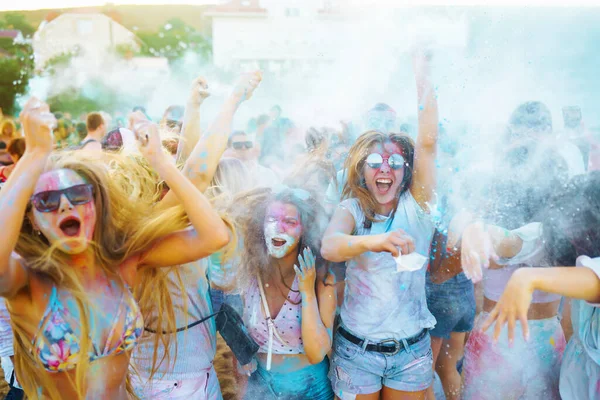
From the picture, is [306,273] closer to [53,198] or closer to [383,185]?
[383,185]

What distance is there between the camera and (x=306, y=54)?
2.42 m

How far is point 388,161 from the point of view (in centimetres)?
191

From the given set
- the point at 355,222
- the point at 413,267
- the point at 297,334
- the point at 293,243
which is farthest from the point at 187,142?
the point at 413,267

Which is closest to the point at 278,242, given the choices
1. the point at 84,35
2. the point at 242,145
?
the point at 242,145

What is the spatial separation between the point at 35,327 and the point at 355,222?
1159 mm

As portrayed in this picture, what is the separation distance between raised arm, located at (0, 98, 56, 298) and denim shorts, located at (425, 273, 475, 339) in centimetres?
163


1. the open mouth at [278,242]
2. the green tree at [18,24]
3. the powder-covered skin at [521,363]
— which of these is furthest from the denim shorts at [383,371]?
the green tree at [18,24]

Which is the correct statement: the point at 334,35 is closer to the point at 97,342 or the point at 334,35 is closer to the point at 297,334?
the point at 297,334

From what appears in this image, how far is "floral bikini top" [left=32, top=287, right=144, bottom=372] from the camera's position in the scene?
54.5 inches

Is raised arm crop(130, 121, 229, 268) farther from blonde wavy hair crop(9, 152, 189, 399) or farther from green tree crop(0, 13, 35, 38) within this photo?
green tree crop(0, 13, 35, 38)

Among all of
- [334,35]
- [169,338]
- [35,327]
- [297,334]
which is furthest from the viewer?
[334,35]

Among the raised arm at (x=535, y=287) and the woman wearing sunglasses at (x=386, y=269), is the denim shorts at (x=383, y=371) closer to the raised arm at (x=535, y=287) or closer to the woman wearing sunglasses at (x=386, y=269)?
the woman wearing sunglasses at (x=386, y=269)

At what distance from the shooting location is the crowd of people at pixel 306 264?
142 centimetres

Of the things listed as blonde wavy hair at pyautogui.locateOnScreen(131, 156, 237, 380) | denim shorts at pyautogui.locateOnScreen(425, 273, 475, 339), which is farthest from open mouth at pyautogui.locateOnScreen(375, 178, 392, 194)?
blonde wavy hair at pyautogui.locateOnScreen(131, 156, 237, 380)
